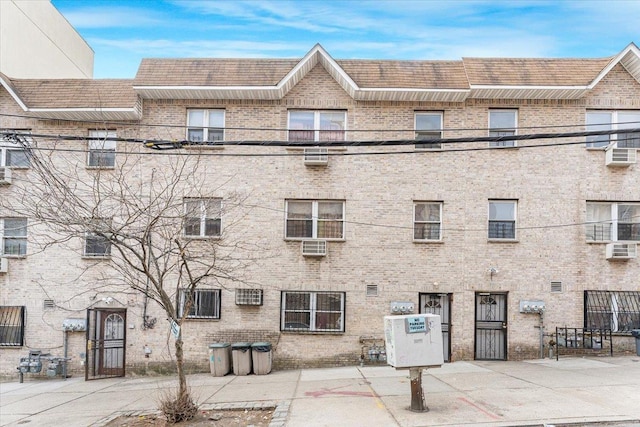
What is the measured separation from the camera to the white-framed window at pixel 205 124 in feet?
46.9

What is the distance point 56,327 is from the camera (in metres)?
13.8

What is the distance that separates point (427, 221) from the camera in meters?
13.9

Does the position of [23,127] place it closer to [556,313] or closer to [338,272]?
[338,272]

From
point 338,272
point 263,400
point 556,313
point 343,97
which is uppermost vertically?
point 343,97

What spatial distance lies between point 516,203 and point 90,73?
2314 centimetres

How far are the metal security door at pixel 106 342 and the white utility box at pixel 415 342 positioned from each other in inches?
364

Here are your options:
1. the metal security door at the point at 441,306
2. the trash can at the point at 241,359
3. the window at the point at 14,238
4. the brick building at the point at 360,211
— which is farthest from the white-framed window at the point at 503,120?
the window at the point at 14,238

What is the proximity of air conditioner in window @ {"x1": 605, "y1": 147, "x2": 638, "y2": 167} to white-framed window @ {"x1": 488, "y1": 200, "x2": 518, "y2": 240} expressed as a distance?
2944 millimetres

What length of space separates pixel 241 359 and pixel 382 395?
476cm

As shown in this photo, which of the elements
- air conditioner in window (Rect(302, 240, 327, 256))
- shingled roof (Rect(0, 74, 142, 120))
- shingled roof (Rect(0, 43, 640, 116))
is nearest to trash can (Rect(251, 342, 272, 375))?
air conditioner in window (Rect(302, 240, 327, 256))

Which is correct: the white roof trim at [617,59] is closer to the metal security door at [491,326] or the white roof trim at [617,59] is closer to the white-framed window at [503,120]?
the white-framed window at [503,120]

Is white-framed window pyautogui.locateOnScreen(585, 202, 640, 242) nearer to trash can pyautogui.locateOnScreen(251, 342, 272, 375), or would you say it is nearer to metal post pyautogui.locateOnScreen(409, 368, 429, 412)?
metal post pyautogui.locateOnScreen(409, 368, 429, 412)

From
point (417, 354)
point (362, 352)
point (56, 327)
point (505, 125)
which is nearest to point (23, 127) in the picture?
point (56, 327)

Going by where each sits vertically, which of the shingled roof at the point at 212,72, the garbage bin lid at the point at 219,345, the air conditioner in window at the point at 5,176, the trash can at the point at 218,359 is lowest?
the trash can at the point at 218,359
